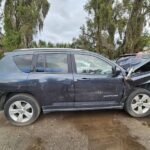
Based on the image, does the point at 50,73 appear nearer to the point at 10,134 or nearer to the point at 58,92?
the point at 58,92

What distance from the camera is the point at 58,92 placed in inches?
187

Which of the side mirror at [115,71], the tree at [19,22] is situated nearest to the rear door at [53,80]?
the side mirror at [115,71]

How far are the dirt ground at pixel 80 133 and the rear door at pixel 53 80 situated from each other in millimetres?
491

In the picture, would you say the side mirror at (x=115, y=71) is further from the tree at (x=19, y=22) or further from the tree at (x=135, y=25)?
the tree at (x=19, y=22)

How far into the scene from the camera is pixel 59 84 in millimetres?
4703

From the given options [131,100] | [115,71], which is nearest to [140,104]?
[131,100]

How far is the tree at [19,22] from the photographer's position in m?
21.2

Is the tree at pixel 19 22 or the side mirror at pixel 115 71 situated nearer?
the side mirror at pixel 115 71

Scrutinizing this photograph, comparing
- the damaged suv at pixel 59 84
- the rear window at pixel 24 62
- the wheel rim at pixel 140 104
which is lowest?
the wheel rim at pixel 140 104

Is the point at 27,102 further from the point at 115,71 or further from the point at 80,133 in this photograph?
the point at 115,71

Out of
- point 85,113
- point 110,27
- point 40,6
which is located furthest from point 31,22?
point 85,113

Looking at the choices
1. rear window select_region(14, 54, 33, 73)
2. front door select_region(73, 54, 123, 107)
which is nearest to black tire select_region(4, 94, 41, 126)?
rear window select_region(14, 54, 33, 73)

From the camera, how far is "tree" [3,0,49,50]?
2123 centimetres

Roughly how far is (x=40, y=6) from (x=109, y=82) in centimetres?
2079
